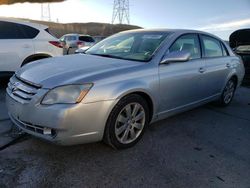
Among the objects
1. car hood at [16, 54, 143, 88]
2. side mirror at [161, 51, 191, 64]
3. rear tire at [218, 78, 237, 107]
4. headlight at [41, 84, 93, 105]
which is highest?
side mirror at [161, 51, 191, 64]

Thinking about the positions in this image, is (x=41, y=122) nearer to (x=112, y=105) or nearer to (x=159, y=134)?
(x=112, y=105)

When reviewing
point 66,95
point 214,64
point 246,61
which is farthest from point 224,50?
point 66,95

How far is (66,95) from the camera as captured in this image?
9.52 ft

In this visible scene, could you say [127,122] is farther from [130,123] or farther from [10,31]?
[10,31]

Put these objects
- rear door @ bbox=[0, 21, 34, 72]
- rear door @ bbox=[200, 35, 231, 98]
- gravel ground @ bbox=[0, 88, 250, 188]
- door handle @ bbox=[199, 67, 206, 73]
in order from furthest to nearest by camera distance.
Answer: rear door @ bbox=[0, 21, 34, 72] < rear door @ bbox=[200, 35, 231, 98] < door handle @ bbox=[199, 67, 206, 73] < gravel ground @ bbox=[0, 88, 250, 188]

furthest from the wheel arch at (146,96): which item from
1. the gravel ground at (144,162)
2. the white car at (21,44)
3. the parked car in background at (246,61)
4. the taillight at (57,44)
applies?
the parked car in background at (246,61)

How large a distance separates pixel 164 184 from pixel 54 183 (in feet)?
3.52

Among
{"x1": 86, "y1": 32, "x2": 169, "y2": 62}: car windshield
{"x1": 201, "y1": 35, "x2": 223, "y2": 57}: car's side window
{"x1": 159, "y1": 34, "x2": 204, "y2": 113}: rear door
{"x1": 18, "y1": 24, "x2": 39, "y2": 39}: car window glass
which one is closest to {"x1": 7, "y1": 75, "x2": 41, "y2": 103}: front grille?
{"x1": 86, "y1": 32, "x2": 169, "y2": 62}: car windshield

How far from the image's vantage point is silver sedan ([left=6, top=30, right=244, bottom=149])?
291cm

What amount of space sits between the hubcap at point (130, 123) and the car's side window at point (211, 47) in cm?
189

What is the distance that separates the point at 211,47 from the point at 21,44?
160 inches

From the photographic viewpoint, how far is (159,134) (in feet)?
13.4

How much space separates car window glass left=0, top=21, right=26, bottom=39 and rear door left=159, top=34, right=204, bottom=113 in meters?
3.84

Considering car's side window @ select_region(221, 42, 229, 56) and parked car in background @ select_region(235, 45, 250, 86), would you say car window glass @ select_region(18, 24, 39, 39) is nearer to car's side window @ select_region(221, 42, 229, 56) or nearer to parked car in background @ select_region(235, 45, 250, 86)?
car's side window @ select_region(221, 42, 229, 56)
